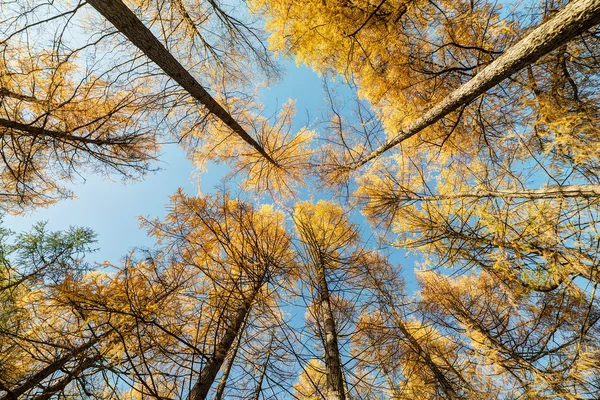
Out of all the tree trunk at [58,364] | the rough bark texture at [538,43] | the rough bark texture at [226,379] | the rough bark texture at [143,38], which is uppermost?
the rough bark texture at [538,43]

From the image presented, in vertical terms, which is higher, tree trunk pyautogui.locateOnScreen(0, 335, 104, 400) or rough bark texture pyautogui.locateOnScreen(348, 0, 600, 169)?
rough bark texture pyautogui.locateOnScreen(348, 0, 600, 169)

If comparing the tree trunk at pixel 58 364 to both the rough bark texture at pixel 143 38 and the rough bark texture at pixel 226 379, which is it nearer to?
the rough bark texture at pixel 226 379

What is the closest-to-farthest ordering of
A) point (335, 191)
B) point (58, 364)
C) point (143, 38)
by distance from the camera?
1. point (58, 364)
2. point (143, 38)
3. point (335, 191)

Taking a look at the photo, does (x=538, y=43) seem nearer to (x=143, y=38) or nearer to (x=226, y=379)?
(x=143, y=38)

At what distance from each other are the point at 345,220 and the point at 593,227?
399cm

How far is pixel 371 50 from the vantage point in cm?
472

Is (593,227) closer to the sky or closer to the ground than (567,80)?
closer to the ground

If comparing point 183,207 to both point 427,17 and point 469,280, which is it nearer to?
point 427,17

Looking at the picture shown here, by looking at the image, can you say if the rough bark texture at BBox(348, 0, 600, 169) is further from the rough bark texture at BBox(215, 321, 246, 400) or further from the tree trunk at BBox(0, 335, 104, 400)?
the tree trunk at BBox(0, 335, 104, 400)

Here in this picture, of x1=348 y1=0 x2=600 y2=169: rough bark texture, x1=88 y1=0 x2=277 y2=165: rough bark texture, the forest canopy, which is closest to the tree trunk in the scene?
the forest canopy

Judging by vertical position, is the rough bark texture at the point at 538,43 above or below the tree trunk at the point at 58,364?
above

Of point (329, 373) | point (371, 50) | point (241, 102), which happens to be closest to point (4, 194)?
point (241, 102)

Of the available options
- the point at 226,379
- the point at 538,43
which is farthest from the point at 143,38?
the point at 538,43

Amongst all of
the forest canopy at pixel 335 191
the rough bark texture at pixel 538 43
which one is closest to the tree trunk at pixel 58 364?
the forest canopy at pixel 335 191
